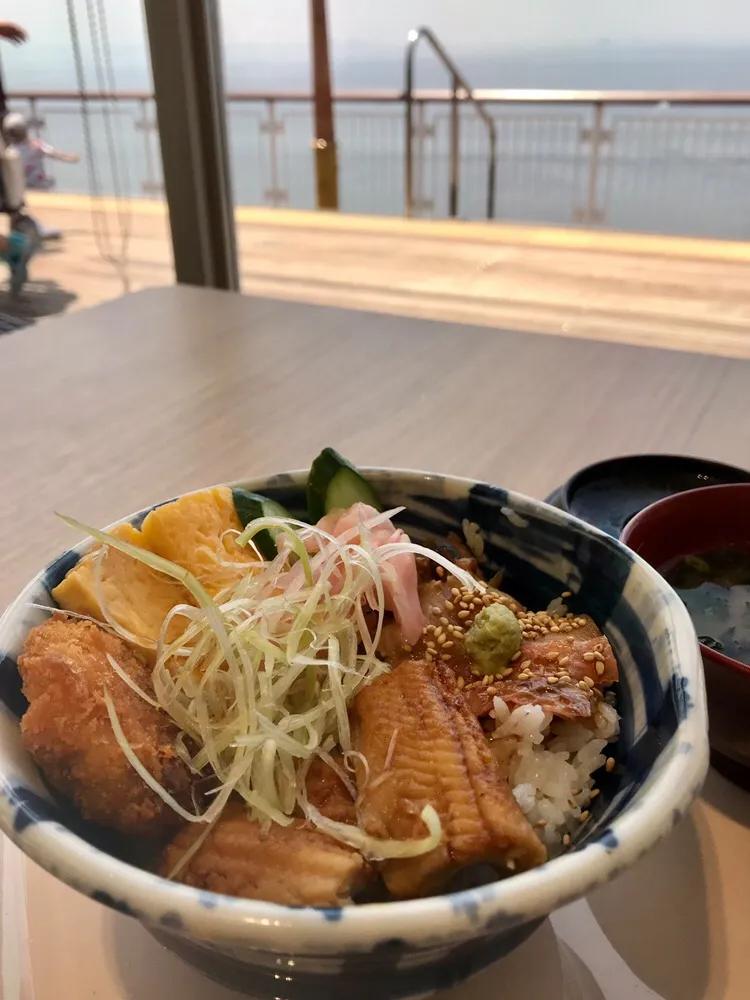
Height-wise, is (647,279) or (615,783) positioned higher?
(615,783)

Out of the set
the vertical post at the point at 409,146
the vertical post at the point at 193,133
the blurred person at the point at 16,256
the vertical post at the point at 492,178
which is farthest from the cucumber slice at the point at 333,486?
the vertical post at the point at 492,178

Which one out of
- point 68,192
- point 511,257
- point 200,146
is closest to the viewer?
point 200,146

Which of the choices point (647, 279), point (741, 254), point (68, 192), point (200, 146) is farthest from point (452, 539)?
point (68, 192)

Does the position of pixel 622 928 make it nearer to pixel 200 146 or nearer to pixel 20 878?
pixel 20 878

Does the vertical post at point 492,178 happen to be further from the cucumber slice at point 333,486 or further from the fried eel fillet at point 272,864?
the fried eel fillet at point 272,864

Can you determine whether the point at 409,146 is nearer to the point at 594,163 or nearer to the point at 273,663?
the point at 594,163

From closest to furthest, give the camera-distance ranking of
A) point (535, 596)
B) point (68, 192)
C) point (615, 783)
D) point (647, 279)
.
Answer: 1. point (615, 783)
2. point (535, 596)
3. point (647, 279)
4. point (68, 192)
